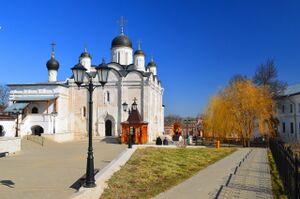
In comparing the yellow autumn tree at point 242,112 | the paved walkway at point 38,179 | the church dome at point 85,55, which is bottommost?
the paved walkway at point 38,179

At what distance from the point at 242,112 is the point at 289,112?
12.7 m

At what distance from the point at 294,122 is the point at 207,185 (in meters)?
30.9

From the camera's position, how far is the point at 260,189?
9570 millimetres

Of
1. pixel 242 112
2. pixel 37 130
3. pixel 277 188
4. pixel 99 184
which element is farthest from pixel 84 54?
pixel 277 188

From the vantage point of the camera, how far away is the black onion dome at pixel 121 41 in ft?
136

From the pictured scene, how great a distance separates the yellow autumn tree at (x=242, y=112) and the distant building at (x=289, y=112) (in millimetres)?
7218

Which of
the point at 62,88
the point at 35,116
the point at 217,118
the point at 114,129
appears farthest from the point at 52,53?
the point at 217,118

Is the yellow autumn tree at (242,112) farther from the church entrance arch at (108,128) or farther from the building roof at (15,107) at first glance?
the building roof at (15,107)

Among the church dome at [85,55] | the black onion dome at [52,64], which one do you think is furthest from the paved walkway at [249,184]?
the black onion dome at [52,64]

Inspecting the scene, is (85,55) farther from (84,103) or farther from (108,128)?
(108,128)

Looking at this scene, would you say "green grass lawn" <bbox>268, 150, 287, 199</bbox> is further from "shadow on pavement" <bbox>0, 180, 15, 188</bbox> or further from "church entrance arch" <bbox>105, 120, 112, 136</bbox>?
"church entrance arch" <bbox>105, 120, 112, 136</bbox>

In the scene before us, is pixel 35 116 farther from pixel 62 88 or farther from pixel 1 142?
pixel 1 142

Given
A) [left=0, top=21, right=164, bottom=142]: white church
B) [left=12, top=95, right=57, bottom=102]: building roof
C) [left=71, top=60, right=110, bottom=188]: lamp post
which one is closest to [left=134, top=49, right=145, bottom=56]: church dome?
[left=0, top=21, right=164, bottom=142]: white church

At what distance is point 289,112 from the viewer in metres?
38.8
